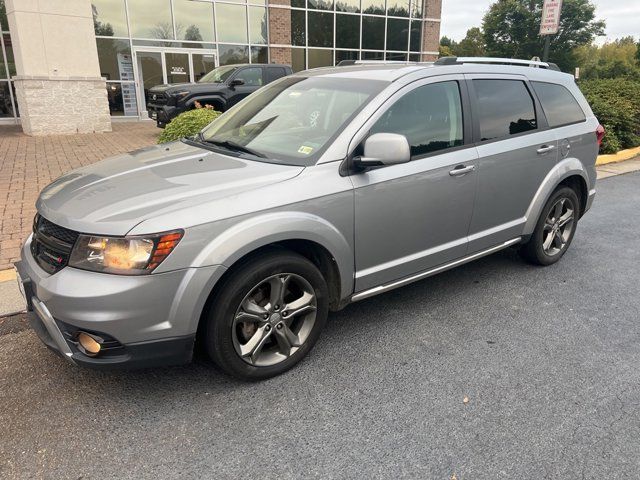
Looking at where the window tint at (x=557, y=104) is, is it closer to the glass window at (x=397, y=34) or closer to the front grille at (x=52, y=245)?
the front grille at (x=52, y=245)

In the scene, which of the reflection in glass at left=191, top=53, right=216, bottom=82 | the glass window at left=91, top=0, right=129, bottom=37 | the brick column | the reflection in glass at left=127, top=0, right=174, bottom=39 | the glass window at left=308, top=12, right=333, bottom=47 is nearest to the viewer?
the brick column

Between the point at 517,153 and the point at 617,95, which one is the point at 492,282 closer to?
the point at 517,153

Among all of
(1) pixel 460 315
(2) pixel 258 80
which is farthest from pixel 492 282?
(2) pixel 258 80

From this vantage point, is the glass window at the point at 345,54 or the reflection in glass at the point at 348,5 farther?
the glass window at the point at 345,54

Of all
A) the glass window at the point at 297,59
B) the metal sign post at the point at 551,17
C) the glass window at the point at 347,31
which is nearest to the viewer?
the metal sign post at the point at 551,17

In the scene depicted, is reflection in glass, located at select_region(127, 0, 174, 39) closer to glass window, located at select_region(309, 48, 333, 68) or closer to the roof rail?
glass window, located at select_region(309, 48, 333, 68)

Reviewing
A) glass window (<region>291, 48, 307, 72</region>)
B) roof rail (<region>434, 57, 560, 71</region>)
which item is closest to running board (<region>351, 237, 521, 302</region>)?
roof rail (<region>434, 57, 560, 71</region>)

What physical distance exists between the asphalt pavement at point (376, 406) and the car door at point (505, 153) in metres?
0.68

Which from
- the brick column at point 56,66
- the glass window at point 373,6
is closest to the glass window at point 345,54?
the glass window at point 373,6

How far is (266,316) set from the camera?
2.88m

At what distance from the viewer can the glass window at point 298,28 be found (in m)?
19.7

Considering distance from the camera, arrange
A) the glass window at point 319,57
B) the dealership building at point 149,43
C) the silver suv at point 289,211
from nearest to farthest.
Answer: the silver suv at point 289,211
the dealership building at point 149,43
the glass window at point 319,57

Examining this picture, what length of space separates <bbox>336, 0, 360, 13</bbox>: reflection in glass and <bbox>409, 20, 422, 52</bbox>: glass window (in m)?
2.90

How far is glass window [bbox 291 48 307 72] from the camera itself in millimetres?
19859
